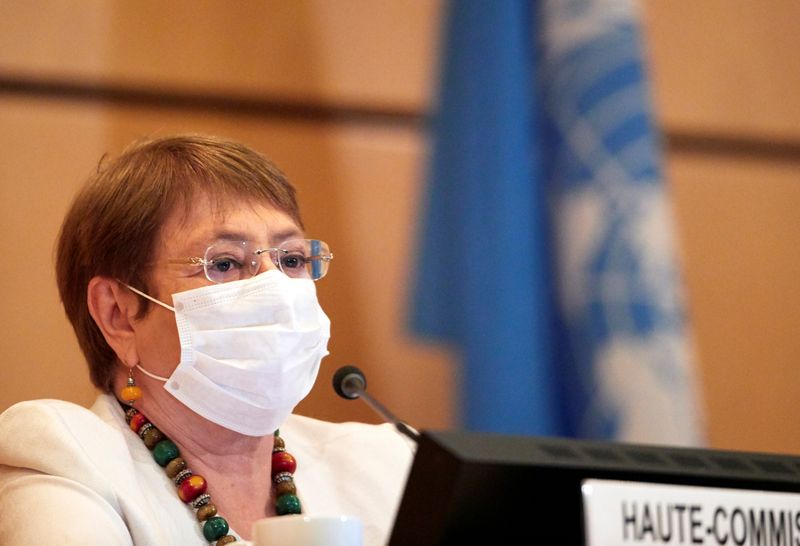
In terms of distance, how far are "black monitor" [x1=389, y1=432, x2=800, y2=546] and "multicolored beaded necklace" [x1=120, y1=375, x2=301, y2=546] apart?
2.00ft

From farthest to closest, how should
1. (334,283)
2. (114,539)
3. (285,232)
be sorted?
(334,283), (285,232), (114,539)

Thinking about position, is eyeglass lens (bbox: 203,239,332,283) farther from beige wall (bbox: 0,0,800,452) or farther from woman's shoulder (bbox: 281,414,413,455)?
beige wall (bbox: 0,0,800,452)

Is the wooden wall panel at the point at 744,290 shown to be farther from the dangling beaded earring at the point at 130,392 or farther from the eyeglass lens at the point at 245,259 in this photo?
the dangling beaded earring at the point at 130,392

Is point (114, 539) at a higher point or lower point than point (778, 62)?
lower

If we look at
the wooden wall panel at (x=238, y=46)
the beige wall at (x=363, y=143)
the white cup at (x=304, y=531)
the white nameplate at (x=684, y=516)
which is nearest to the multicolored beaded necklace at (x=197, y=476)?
the white cup at (x=304, y=531)

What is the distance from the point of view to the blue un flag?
2.59 metres

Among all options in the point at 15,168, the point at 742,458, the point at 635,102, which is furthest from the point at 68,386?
the point at 742,458

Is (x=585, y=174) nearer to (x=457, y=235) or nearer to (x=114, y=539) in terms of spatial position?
(x=457, y=235)

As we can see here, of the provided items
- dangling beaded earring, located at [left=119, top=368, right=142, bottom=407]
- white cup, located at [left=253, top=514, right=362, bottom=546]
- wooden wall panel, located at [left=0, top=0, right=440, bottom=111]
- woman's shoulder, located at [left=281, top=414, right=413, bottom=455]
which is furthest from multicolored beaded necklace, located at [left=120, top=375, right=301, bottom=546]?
wooden wall panel, located at [left=0, top=0, right=440, bottom=111]

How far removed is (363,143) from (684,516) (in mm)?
2190

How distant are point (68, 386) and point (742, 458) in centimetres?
191

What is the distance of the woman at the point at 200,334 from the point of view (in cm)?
175

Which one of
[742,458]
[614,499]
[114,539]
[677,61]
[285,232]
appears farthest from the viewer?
[677,61]

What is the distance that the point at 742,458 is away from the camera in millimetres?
1211
